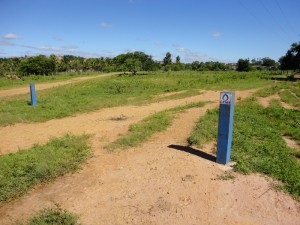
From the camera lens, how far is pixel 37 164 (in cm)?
578

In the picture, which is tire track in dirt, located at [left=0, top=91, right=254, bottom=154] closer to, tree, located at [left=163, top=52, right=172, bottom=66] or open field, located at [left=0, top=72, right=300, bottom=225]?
open field, located at [left=0, top=72, right=300, bottom=225]

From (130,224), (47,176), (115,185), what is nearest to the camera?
(130,224)

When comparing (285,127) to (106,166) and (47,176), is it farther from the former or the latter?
(47,176)

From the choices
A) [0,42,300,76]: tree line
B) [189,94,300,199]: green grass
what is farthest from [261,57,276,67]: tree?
[189,94,300,199]: green grass

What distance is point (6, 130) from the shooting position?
31.7 ft

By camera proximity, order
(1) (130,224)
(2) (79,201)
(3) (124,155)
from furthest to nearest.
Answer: (3) (124,155), (2) (79,201), (1) (130,224)

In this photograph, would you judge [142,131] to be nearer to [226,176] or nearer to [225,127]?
[225,127]

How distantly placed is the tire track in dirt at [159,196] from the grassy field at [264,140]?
452 millimetres

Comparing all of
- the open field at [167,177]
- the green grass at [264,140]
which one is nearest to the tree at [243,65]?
the green grass at [264,140]

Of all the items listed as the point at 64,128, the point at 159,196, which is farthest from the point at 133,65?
the point at 159,196

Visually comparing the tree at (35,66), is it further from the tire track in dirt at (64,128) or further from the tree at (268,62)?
the tree at (268,62)

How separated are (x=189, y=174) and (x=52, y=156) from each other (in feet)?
10.5

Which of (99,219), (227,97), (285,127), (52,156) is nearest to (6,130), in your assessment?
(52,156)

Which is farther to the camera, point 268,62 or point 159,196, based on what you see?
point 268,62
